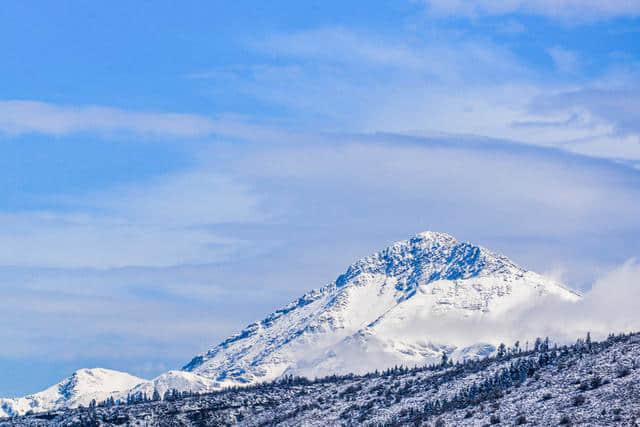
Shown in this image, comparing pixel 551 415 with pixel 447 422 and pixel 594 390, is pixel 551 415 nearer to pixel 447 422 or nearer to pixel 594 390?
pixel 594 390

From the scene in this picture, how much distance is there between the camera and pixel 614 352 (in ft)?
654

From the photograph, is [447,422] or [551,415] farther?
[447,422]

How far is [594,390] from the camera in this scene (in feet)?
604

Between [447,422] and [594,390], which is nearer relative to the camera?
[594,390]

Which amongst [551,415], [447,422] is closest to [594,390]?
[551,415]

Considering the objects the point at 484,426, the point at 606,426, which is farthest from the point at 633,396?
the point at 484,426

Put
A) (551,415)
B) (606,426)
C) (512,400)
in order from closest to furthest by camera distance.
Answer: (606,426) < (551,415) < (512,400)

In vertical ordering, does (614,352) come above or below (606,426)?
above

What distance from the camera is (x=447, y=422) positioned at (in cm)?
19762

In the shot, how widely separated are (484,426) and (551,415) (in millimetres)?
10600

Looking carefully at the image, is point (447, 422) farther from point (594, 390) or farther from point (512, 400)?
point (594, 390)

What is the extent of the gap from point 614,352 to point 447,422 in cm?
2460

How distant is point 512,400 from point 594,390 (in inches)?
638

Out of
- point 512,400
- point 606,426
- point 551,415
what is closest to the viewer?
point 606,426
